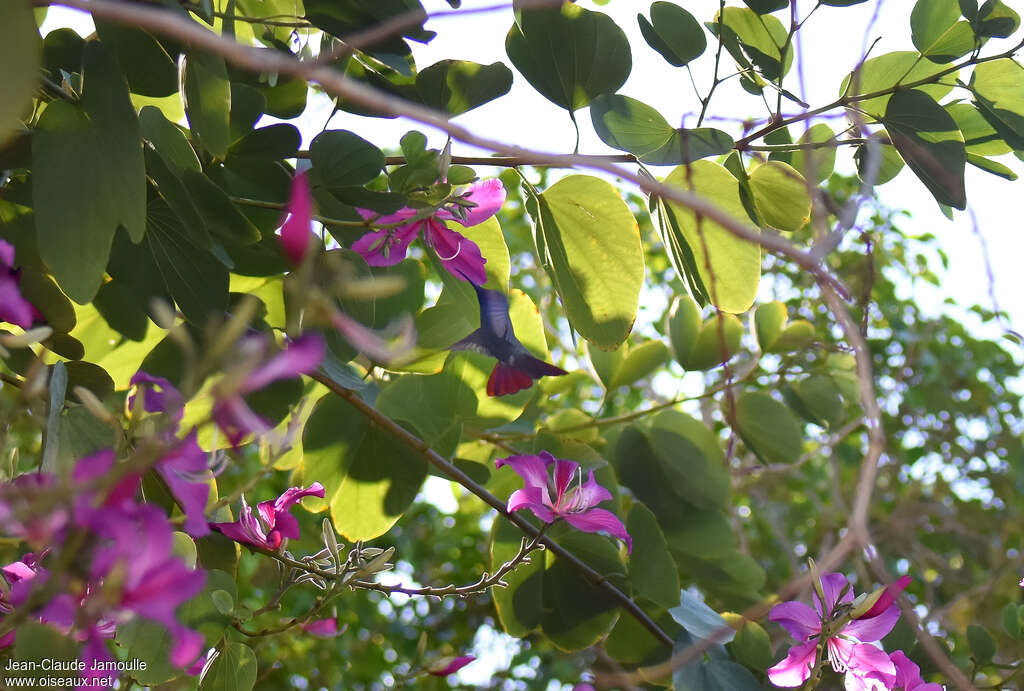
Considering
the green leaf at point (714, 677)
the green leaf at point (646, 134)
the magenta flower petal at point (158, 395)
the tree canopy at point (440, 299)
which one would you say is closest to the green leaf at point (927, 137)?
the tree canopy at point (440, 299)

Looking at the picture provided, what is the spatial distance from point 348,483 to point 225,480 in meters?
1.34

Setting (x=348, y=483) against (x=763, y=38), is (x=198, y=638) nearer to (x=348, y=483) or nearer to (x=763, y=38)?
(x=348, y=483)

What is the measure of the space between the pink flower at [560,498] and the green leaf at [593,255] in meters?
0.09

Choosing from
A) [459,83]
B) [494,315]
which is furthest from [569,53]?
[494,315]

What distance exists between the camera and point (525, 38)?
0.58 meters

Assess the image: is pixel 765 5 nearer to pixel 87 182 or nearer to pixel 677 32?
pixel 677 32

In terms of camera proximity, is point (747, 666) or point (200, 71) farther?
point (747, 666)

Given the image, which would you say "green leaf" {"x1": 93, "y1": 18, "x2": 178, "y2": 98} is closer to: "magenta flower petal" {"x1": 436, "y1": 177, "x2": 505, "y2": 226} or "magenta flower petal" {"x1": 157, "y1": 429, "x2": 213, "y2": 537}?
"magenta flower petal" {"x1": 436, "y1": 177, "x2": 505, "y2": 226}

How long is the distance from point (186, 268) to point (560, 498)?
11.1 inches

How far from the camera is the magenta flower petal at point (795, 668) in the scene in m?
0.59

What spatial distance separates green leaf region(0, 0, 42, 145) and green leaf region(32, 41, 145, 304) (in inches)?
6.5

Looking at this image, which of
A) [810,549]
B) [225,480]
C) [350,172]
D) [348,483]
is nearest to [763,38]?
[350,172]

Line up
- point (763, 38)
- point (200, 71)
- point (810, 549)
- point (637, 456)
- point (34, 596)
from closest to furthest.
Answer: point (34, 596), point (200, 71), point (763, 38), point (637, 456), point (810, 549)

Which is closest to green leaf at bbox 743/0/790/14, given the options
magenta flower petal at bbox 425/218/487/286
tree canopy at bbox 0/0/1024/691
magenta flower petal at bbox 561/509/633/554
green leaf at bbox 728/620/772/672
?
tree canopy at bbox 0/0/1024/691
